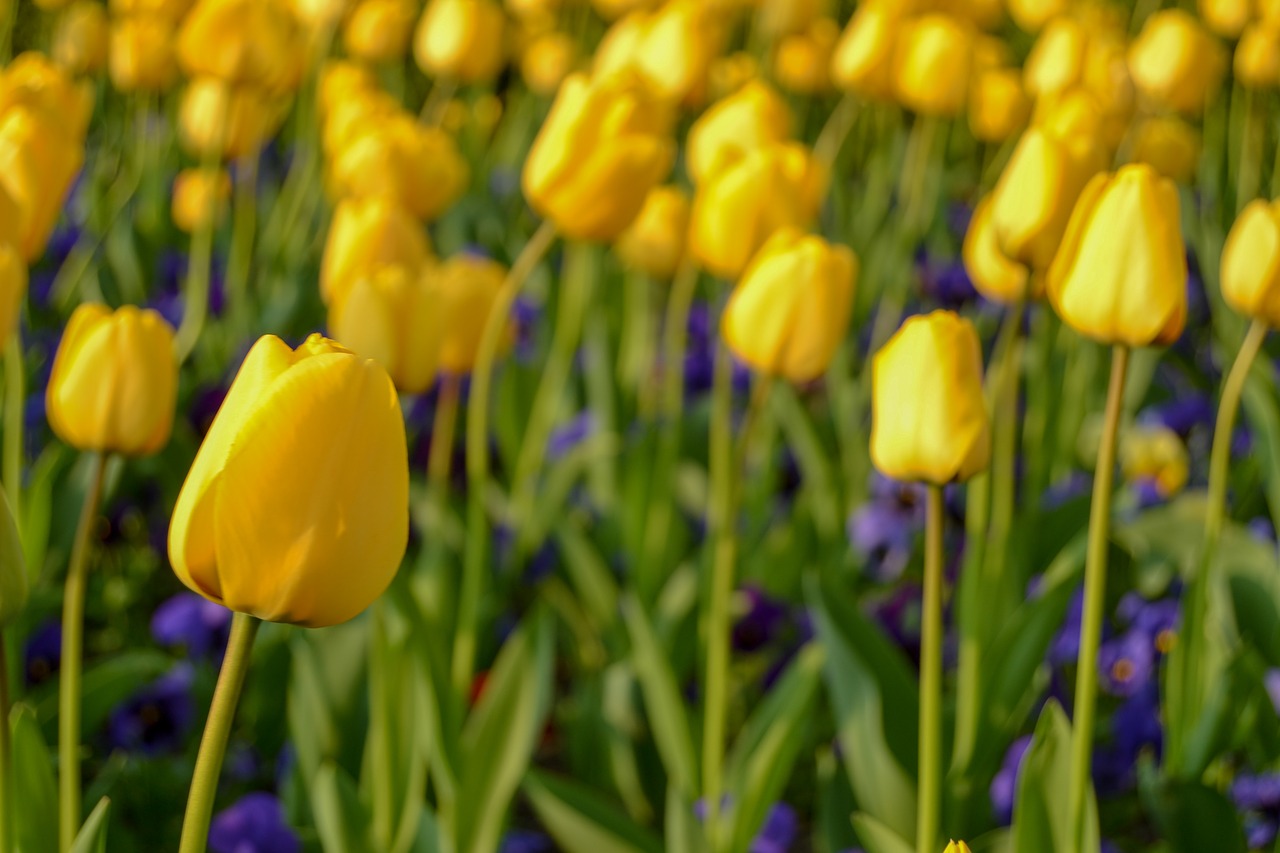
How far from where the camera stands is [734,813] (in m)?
1.37

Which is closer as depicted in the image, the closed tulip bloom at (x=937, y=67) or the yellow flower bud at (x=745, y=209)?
the yellow flower bud at (x=745, y=209)

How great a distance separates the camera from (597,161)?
1.54 m

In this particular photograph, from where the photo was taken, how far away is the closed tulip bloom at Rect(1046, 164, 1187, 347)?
42.3 inches

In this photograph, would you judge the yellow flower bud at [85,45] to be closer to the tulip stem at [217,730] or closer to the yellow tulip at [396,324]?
the yellow tulip at [396,324]

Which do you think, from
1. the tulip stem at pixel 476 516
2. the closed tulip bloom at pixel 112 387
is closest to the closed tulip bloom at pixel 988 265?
the tulip stem at pixel 476 516

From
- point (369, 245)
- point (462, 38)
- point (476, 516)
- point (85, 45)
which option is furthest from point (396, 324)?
point (85, 45)

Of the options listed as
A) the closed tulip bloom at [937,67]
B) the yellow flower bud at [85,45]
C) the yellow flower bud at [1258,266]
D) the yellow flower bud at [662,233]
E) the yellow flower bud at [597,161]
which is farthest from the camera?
the yellow flower bud at [85,45]

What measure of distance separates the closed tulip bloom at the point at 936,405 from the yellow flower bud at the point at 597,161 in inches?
21.5

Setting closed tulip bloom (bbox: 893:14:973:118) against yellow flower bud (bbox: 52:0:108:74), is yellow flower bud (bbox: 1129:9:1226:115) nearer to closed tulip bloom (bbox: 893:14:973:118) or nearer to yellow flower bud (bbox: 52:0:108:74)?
closed tulip bloom (bbox: 893:14:973:118)

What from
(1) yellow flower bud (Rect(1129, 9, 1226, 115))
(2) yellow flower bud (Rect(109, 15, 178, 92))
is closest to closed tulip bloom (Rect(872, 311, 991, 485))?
(1) yellow flower bud (Rect(1129, 9, 1226, 115))

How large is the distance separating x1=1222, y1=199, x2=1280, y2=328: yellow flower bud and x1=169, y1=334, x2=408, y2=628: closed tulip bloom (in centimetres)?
91

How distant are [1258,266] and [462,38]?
1.76 meters

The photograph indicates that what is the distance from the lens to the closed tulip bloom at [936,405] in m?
1.06

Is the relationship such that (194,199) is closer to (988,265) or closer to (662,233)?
(662,233)
